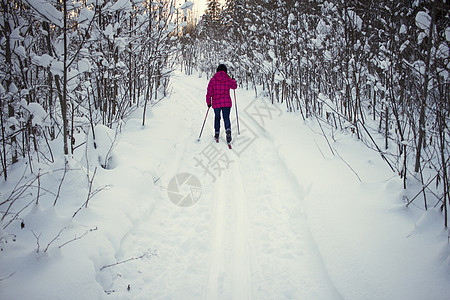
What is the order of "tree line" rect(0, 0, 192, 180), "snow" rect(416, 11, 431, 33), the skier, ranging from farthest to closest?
1. the skier
2. "tree line" rect(0, 0, 192, 180)
3. "snow" rect(416, 11, 431, 33)

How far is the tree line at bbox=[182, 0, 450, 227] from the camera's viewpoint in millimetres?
2672

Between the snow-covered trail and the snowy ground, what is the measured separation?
14mm

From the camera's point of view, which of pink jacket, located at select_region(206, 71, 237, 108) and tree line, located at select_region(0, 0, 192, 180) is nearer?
tree line, located at select_region(0, 0, 192, 180)

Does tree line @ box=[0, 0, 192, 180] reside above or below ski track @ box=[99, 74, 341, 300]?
above

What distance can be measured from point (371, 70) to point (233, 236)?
19.8 feet

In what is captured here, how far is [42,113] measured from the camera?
8.82 ft

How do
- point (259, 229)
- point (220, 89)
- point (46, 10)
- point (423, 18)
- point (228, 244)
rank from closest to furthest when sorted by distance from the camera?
point (46, 10) → point (423, 18) → point (228, 244) → point (259, 229) → point (220, 89)

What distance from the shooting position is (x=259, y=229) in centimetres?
313

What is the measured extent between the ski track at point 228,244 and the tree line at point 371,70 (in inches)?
60.3

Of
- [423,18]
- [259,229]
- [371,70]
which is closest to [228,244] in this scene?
[259,229]

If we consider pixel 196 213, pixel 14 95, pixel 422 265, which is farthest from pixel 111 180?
pixel 422 265

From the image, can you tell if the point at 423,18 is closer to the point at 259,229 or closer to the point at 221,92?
the point at 259,229

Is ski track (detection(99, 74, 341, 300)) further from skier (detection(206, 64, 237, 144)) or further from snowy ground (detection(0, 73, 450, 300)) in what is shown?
skier (detection(206, 64, 237, 144))

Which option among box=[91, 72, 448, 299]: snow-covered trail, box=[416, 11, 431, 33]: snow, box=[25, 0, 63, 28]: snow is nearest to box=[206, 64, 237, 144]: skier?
box=[91, 72, 448, 299]: snow-covered trail
